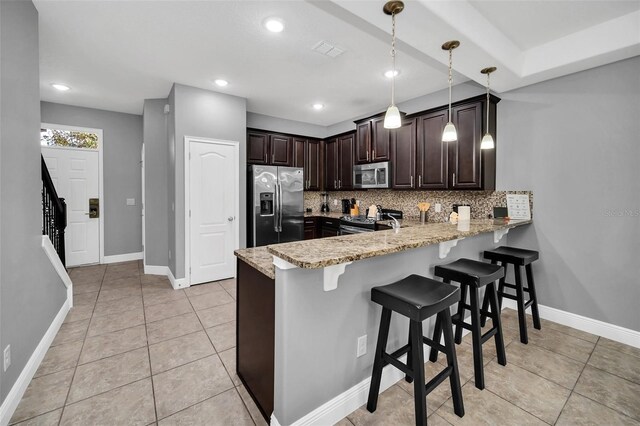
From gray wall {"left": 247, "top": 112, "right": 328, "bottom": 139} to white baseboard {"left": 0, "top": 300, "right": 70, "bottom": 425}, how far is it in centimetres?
378

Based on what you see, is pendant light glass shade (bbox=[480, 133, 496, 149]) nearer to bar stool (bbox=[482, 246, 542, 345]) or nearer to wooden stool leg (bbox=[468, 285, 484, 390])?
bar stool (bbox=[482, 246, 542, 345])

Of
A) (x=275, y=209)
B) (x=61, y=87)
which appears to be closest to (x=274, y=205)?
(x=275, y=209)

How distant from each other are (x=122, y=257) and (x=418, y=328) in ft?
18.7

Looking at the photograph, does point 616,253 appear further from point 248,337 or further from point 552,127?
point 248,337

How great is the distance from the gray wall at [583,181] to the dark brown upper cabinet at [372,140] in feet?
Answer: 4.96

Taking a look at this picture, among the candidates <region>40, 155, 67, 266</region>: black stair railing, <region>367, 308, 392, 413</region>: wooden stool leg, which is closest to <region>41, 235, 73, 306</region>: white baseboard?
<region>40, 155, 67, 266</region>: black stair railing

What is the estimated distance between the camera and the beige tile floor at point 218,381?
1.65m

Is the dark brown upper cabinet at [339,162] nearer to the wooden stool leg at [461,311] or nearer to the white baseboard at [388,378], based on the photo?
the wooden stool leg at [461,311]

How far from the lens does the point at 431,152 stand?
11.9 ft

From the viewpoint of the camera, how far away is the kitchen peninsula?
1.41 metres

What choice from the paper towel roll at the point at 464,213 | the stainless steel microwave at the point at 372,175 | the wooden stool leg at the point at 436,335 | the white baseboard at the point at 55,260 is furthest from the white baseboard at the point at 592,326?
the white baseboard at the point at 55,260

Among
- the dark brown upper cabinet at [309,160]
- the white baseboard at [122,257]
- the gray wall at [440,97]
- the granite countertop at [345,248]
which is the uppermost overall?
the gray wall at [440,97]

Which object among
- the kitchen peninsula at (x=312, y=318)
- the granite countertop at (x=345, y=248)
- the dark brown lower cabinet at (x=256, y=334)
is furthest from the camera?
the dark brown lower cabinet at (x=256, y=334)

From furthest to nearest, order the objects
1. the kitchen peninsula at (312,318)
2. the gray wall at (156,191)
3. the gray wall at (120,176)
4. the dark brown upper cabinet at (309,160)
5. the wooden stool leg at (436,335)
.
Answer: the dark brown upper cabinet at (309,160) → the gray wall at (120,176) → the gray wall at (156,191) → the wooden stool leg at (436,335) → the kitchen peninsula at (312,318)
